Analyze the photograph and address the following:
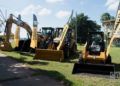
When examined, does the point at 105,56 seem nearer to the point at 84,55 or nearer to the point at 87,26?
the point at 84,55

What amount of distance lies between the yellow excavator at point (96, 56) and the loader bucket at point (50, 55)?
3332 millimetres

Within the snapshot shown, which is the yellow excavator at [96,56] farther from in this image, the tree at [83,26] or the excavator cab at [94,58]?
the tree at [83,26]

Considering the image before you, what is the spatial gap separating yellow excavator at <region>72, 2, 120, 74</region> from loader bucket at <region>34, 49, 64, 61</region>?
3.33m

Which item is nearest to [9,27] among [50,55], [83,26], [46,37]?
[46,37]

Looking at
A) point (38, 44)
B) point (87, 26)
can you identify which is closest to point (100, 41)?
point (38, 44)

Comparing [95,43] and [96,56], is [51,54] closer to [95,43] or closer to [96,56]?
[95,43]

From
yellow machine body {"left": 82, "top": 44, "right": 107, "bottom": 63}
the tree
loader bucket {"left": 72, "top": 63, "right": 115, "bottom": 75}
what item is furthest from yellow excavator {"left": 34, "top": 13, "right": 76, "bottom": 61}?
the tree

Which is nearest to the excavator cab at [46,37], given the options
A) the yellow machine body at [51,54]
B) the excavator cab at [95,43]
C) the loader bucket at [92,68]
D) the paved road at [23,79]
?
the yellow machine body at [51,54]

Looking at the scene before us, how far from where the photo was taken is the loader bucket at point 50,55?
1786 cm

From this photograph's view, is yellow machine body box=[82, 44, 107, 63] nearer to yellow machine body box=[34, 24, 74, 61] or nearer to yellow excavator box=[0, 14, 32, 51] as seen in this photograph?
yellow machine body box=[34, 24, 74, 61]

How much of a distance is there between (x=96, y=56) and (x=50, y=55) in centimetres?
492

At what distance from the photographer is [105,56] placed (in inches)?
547

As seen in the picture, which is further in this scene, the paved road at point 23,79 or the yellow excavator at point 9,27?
the yellow excavator at point 9,27

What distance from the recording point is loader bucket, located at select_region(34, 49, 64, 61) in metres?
17.9
